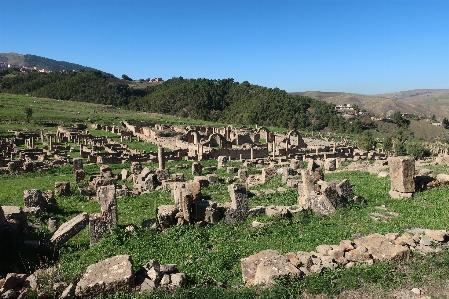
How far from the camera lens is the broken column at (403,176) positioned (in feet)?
47.4

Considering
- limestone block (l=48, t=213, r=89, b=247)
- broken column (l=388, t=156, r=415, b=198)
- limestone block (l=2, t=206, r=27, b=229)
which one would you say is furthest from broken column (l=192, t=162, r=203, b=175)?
broken column (l=388, t=156, r=415, b=198)

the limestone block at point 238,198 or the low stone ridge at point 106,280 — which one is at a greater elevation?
the limestone block at point 238,198

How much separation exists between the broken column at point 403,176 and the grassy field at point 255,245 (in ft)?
1.42

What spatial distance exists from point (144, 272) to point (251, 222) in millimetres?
5148

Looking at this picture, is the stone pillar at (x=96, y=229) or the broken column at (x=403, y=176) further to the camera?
the broken column at (x=403, y=176)

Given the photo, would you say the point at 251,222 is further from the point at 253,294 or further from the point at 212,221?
the point at 253,294

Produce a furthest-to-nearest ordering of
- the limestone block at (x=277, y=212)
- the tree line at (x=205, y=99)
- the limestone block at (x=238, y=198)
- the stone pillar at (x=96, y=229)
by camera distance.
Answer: the tree line at (x=205, y=99), the limestone block at (x=238, y=198), the limestone block at (x=277, y=212), the stone pillar at (x=96, y=229)

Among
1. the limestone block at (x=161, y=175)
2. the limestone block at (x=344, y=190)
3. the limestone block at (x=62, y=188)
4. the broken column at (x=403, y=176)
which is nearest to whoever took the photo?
the limestone block at (x=344, y=190)

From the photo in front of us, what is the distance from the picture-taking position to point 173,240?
37.8ft

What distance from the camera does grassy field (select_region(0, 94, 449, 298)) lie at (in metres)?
7.78

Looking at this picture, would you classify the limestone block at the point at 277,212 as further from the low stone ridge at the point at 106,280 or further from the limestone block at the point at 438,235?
the low stone ridge at the point at 106,280

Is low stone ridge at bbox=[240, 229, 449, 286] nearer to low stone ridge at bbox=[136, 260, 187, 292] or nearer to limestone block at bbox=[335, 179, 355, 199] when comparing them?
low stone ridge at bbox=[136, 260, 187, 292]

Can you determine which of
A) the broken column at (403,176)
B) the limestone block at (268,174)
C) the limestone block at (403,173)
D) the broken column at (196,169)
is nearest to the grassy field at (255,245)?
the broken column at (403,176)

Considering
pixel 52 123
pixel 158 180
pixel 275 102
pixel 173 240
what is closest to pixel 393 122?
pixel 275 102
